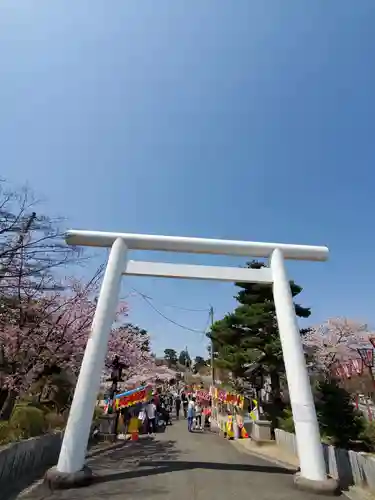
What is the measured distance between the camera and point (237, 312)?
18.4 m

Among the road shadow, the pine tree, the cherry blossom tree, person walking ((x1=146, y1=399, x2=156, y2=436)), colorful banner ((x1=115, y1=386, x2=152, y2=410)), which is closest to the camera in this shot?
the road shadow

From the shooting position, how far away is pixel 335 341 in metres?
27.4

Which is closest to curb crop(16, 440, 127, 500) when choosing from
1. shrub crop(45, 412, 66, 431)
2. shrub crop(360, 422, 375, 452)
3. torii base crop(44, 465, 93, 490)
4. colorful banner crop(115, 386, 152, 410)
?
torii base crop(44, 465, 93, 490)

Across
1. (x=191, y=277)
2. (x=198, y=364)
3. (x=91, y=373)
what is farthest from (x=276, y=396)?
(x=198, y=364)

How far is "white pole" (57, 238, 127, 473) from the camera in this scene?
6445mm

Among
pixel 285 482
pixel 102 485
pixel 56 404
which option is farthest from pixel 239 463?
pixel 56 404

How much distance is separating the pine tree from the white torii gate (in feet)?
28.2

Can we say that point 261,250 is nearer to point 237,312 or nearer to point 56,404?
point 237,312

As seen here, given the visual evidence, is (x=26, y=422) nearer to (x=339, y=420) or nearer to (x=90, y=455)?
(x=90, y=455)

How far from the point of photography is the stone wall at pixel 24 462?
6.05m

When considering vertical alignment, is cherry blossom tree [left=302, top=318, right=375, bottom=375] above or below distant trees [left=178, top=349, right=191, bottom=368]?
below

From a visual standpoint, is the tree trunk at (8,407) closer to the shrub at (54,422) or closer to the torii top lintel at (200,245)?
the shrub at (54,422)

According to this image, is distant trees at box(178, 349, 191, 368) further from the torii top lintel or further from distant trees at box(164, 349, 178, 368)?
the torii top lintel

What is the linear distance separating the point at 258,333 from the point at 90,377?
12.2 metres
